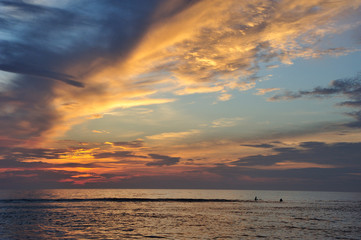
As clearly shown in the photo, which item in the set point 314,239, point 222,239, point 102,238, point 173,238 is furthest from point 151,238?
point 314,239

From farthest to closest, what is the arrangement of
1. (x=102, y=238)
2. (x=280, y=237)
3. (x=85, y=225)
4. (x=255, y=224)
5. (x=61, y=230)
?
1. (x=255, y=224)
2. (x=85, y=225)
3. (x=61, y=230)
4. (x=280, y=237)
5. (x=102, y=238)

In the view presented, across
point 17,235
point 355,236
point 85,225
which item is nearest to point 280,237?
point 355,236

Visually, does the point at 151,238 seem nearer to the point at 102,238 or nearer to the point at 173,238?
the point at 173,238

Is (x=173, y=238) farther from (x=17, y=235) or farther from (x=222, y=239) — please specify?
(x=17, y=235)

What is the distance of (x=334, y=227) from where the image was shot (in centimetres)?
5253

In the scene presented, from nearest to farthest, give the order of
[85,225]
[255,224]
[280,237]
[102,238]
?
[102,238] → [280,237] → [85,225] → [255,224]

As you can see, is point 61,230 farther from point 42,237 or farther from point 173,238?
point 173,238

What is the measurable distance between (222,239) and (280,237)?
27.2ft

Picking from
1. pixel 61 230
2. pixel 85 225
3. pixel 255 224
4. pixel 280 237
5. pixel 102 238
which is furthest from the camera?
pixel 255 224

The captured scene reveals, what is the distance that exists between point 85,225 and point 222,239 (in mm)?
23141

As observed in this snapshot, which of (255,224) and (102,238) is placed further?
(255,224)

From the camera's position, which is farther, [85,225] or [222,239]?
[85,225]

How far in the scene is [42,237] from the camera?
3956 cm

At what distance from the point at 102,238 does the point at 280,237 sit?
23.2 m
